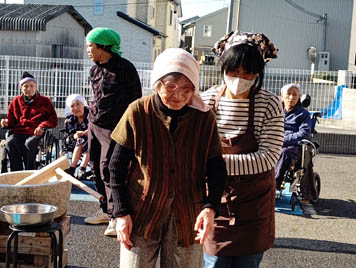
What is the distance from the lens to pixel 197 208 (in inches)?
116

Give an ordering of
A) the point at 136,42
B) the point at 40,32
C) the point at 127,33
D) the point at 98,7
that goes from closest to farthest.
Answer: the point at 40,32 → the point at 136,42 → the point at 127,33 → the point at 98,7

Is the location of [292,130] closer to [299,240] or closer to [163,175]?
[299,240]

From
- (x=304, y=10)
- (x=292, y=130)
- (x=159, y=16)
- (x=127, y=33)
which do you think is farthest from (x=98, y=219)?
(x=159, y=16)

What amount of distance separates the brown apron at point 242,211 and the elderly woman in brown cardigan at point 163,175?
1.07ft

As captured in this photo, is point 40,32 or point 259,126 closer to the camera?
point 259,126

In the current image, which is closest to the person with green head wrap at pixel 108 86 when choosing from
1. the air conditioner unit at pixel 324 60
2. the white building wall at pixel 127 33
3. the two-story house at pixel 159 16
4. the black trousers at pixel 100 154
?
the black trousers at pixel 100 154

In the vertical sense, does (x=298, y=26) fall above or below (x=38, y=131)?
above

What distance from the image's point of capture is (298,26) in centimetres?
3591

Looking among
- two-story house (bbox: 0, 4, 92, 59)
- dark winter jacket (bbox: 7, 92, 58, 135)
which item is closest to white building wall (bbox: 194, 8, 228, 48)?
two-story house (bbox: 0, 4, 92, 59)

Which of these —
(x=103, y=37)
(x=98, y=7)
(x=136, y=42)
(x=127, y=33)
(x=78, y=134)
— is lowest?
Result: (x=78, y=134)

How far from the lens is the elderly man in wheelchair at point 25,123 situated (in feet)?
26.8

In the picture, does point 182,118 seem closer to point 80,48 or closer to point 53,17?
point 53,17

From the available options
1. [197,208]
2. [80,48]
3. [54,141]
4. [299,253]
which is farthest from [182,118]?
[80,48]

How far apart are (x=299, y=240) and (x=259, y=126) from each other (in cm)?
325
